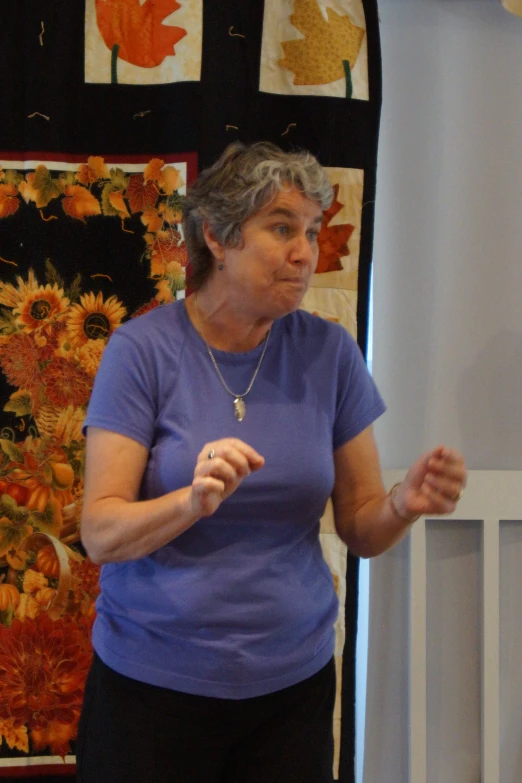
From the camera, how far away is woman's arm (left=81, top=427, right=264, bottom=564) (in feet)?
2.85

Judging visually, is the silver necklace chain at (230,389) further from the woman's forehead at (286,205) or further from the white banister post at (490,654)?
the white banister post at (490,654)

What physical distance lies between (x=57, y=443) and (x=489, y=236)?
104cm

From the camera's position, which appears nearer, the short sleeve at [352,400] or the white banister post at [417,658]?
the short sleeve at [352,400]

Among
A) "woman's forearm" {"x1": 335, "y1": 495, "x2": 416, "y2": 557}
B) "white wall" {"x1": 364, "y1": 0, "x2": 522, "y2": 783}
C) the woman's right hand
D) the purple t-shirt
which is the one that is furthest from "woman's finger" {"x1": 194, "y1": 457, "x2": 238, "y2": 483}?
"white wall" {"x1": 364, "y1": 0, "x2": 522, "y2": 783}

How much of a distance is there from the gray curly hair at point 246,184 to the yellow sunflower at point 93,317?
518 mm

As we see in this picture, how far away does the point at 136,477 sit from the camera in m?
1.07

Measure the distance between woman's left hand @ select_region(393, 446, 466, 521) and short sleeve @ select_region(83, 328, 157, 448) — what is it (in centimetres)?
35

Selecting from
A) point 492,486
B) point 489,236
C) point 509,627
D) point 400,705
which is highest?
point 489,236

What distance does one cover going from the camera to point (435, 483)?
1.01 m

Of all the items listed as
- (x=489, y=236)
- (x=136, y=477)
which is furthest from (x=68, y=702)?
(x=489, y=236)

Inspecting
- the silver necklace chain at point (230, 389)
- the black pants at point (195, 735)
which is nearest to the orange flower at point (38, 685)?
the black pants at point (195, 735)

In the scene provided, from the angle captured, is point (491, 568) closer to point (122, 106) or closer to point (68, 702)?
point (68, 702)

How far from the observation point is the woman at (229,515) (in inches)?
40.4

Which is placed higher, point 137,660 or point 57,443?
point 57,443
